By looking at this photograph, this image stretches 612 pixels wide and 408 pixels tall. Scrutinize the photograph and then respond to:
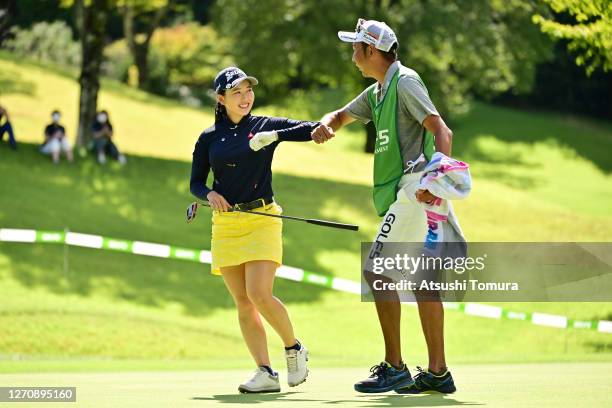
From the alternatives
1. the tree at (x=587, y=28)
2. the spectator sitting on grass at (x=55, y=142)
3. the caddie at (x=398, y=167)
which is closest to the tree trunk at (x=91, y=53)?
the spectator sitting on grass at (x=55, y=142)

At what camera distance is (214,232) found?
832 cm

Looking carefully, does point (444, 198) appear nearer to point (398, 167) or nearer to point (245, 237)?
point (398, 167)

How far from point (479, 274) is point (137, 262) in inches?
253

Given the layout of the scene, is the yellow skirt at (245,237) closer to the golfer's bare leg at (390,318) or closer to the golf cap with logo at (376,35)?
the golfer's bare leg at (390,318)

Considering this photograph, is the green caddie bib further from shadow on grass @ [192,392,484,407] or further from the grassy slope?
the grassy slope

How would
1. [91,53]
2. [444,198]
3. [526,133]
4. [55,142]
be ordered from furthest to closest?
1. [526,133]
2. [91,53]
3. [55,142]
4. [444,198]

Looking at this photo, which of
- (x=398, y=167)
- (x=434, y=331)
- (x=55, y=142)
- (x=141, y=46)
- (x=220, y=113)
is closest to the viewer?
(x=434, y=331)

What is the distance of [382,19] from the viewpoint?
1442 inches

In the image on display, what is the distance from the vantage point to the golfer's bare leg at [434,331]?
741 cm

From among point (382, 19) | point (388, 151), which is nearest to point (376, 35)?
point (388, 151)

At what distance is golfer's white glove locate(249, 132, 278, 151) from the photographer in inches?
315

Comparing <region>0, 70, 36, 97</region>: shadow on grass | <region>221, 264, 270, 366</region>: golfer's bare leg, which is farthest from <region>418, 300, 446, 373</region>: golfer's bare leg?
<region>0, 70, 36, 97</region>: shadow on grass

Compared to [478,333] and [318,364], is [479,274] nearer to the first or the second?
[478,333]

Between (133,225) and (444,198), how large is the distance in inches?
700
